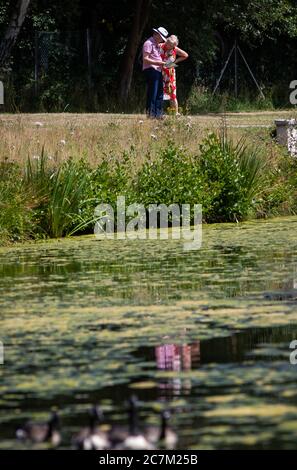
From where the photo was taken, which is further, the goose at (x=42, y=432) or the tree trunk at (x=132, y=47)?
the tree trunk at (x=132, y=47)

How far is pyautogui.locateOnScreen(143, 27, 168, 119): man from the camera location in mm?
26453

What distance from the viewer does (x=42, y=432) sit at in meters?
7.66

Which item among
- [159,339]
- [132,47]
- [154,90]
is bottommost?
[159,339]

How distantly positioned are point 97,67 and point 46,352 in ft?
92.0

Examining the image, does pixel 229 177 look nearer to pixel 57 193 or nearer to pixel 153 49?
pixel 57 193

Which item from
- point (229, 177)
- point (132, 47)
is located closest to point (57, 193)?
point (229, 177)

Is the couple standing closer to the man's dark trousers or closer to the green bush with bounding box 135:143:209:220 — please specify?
the man's dark trousers

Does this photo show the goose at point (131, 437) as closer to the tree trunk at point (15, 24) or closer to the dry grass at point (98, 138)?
the dry grass at point (98, 138)

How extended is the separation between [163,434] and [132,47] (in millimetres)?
29475

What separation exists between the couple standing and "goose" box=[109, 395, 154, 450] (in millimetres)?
18528

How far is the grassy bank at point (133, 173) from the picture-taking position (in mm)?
17859

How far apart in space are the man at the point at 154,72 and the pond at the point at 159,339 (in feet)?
34.9

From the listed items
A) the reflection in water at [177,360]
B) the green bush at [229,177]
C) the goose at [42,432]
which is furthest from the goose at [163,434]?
the green bush at [229,177]

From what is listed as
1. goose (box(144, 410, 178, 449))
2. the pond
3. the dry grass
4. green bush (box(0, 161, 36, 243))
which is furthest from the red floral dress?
goose (box(144, 410, 178, 449))
